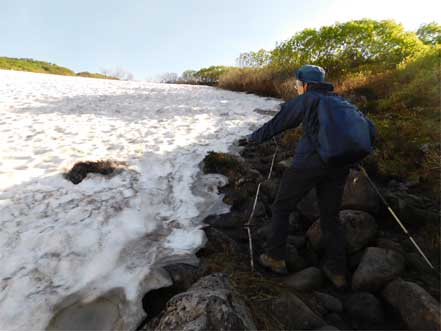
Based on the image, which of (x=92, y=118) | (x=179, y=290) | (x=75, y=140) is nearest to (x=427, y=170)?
(x=179, y=290)

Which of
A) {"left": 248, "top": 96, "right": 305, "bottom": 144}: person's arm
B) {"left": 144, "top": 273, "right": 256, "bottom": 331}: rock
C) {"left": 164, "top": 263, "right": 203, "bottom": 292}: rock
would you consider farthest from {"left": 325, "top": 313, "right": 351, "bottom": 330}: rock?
{"left": 248, "top": 96, "right": 305, "bottom": 144}: person's arm

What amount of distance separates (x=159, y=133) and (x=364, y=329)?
632 centimetres

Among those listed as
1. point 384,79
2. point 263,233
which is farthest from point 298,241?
point 384,79

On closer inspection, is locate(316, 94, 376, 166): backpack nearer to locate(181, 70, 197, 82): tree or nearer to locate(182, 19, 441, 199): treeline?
locate(182, 19, 441, 199): treeline

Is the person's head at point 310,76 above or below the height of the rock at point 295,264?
above

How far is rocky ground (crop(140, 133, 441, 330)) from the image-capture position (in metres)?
2.18

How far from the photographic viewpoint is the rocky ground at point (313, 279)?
7.15ft

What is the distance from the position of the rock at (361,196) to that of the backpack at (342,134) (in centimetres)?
151

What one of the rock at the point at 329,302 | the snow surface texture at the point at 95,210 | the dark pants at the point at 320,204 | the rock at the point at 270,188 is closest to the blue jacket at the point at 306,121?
the dark pants at the point at 320,204

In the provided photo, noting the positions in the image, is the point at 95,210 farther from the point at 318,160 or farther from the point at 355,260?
the point at 355,260

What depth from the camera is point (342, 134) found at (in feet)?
7.49

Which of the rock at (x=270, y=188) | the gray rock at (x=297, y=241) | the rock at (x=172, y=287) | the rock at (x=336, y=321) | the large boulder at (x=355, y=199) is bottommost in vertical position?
the rock at (x=172, y=287)

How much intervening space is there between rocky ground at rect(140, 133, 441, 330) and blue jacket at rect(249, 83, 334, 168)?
119 cm

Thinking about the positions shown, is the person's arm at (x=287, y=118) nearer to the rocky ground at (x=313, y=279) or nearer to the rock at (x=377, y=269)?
the rocky ground at (x=313, y=279)
